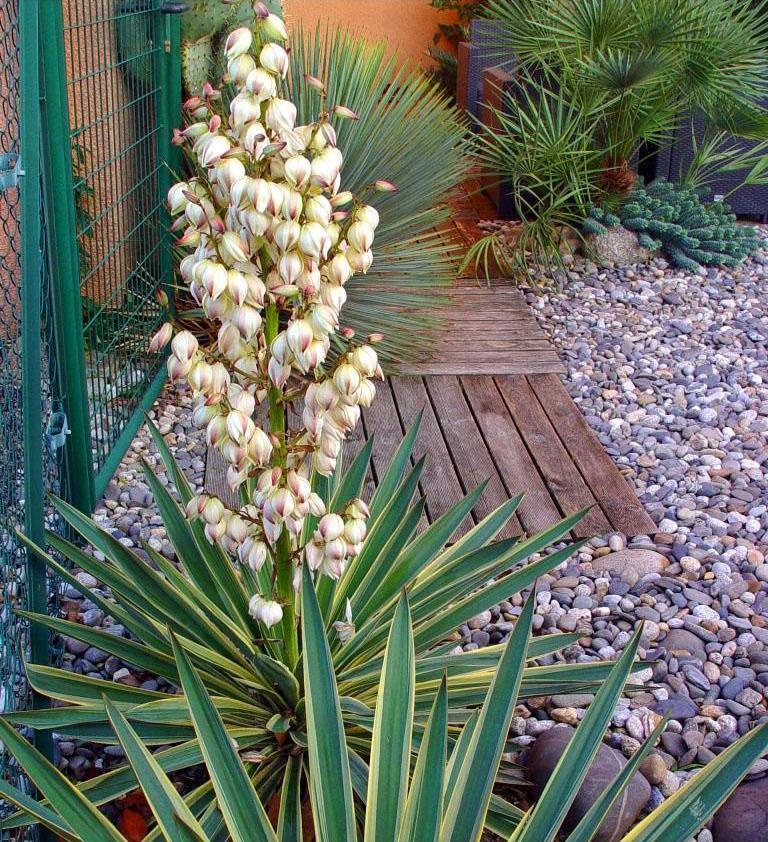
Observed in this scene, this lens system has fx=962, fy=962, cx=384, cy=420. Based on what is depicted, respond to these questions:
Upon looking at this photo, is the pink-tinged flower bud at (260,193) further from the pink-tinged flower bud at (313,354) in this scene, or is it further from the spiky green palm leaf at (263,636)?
the spiky green palm leaf at (263,636)

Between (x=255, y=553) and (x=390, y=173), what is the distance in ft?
9.63

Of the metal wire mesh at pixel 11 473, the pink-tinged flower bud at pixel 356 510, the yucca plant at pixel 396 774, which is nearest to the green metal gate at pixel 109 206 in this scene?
the metal wire mesh at pixel 11 473

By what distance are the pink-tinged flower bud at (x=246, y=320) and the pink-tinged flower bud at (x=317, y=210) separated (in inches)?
6.7

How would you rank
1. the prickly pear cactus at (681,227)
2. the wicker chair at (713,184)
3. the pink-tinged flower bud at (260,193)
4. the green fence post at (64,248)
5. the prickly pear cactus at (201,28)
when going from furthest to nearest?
1. the wicker chair at (713,184)
2. the prickly pear cactus at (681,227)
3. the prickly pear cactus at (201,28)
4. the green fence post at (64,248)
5. the pink-tinged flower bud at (260,193)

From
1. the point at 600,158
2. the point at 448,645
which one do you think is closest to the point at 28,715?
the point at 448,645

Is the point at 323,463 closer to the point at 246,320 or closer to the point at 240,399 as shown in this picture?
the point at 240,399

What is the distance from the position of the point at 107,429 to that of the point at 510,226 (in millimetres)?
3858

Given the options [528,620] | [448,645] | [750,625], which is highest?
[528,620]

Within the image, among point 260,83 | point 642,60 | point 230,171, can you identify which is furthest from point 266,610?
point 642,60

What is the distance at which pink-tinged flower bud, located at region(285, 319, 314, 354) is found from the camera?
1.49m

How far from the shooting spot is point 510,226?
6488 mm

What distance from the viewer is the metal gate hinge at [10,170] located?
72.4 inches

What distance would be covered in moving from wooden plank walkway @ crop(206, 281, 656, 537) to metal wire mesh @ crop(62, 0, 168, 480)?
0.46m

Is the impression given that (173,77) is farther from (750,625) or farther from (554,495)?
(750,625)
